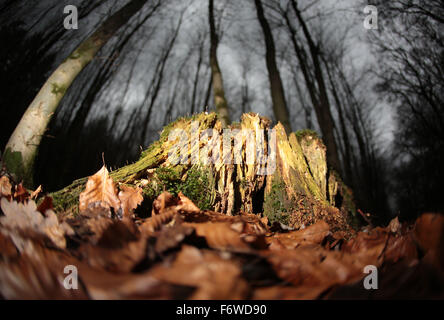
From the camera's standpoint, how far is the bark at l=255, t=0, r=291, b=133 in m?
6.11

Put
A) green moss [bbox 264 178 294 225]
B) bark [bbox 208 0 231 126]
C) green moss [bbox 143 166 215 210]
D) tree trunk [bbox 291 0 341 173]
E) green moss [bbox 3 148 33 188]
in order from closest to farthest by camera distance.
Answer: green moss [bbox 143 166 215 210]
green moss [bbox 264 178 294 225]
green moss [bbox 3 148 33 188]
bark [bbox 208 0 231 126]
tree trunk [bbox 291 0 341 173]

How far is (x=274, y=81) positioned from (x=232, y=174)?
579 cm


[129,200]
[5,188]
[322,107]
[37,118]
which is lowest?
[129,200]

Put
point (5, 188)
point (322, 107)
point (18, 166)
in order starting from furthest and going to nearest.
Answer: point (322, 107), point (18, 166), point (5, 188)

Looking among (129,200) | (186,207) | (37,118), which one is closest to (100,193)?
(129,200)

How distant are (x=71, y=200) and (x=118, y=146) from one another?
48.3 feet

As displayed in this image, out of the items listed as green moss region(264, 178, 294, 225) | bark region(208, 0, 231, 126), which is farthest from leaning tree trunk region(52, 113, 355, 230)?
bark region(208, 0, 231, 126)

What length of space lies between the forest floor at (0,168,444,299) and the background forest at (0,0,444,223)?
1.78m

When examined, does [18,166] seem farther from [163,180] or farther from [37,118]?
[163,180]

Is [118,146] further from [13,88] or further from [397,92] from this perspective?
[397,92]

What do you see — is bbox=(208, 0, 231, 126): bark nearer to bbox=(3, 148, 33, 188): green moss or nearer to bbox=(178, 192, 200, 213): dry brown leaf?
bbox=(178, 192, 200, 213): dry brown leaf

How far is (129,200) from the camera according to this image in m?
1.20

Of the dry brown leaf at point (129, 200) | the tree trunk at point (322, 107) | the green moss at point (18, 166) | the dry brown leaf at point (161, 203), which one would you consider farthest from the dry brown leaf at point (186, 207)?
the tree trunk at point (322, 107)

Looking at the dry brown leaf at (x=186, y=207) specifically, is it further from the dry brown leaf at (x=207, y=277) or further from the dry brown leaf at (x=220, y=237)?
the dry brown leaf at (x=207, y=277)
